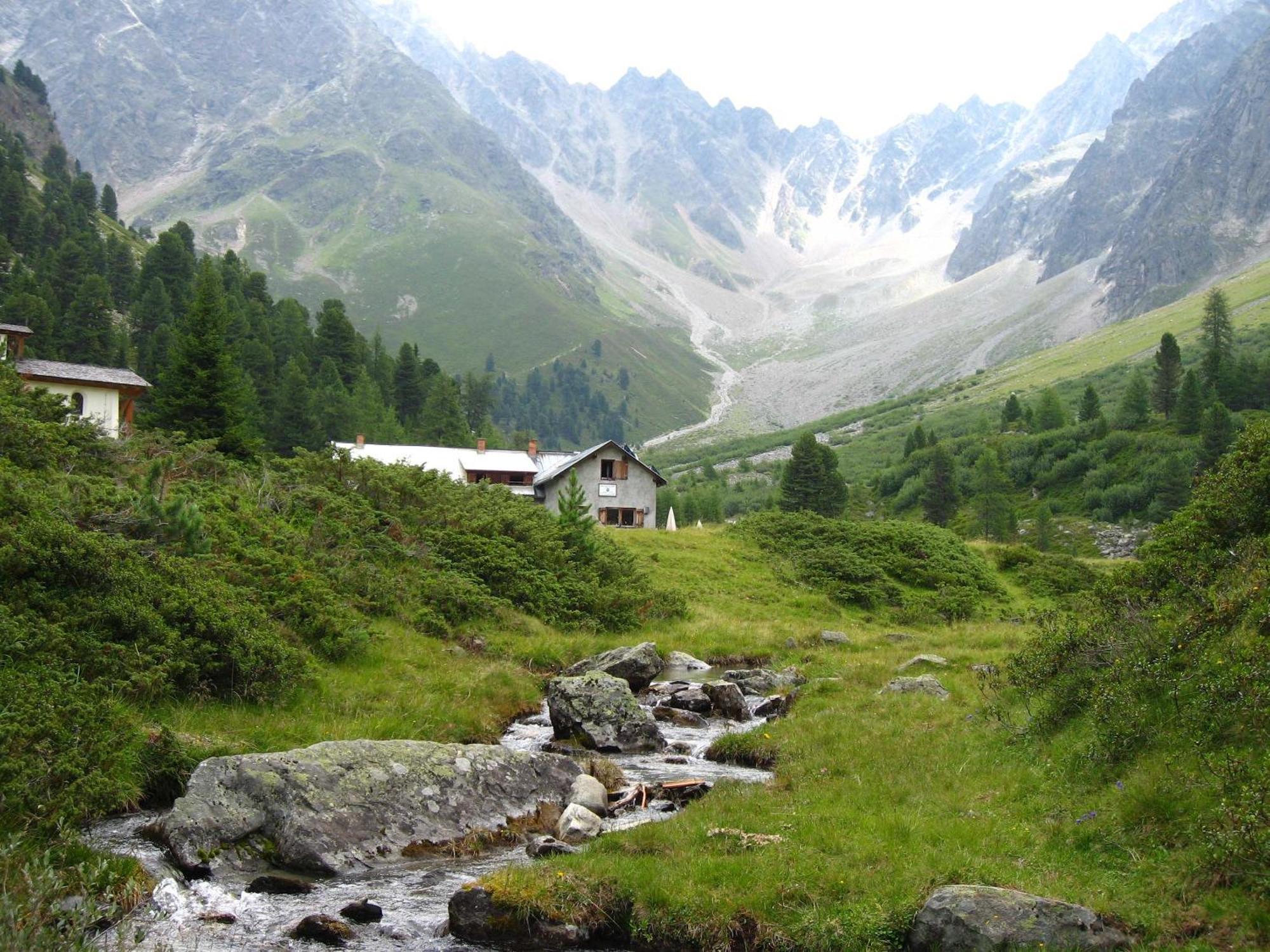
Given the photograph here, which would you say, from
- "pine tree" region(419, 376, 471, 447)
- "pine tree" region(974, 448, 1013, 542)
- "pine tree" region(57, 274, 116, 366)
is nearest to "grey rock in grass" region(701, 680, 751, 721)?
"pine tree" region(974, 448, 1013, 542)

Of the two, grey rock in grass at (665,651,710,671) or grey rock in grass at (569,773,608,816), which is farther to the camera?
grey rock in grass at (665,651,710,671)

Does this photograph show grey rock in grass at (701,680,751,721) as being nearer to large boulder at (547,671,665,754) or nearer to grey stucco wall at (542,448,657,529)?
large boulder at (547,671,665,754)

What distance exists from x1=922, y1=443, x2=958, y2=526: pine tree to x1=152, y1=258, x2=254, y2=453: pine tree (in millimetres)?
78463

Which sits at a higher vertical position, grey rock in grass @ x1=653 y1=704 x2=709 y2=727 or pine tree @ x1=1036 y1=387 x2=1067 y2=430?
pine tree @ x1=1036 y1=387 x2=1067 y2=430

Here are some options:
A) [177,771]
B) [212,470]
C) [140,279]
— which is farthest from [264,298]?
[177,771]

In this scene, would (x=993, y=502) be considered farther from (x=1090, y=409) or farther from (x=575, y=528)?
(x=575, y=528)

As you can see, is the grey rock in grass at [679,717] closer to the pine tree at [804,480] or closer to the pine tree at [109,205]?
the pine tree at [804,480]

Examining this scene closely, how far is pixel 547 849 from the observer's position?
14141mm

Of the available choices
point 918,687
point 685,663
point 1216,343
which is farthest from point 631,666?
point 1216,343

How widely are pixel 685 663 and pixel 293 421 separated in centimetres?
5966

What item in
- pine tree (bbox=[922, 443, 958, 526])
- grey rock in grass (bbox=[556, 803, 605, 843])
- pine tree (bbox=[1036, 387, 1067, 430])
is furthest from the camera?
pine tree (bbox=[1036, 387, 1067, 430])

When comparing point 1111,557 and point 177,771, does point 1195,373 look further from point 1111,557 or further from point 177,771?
point 177,771

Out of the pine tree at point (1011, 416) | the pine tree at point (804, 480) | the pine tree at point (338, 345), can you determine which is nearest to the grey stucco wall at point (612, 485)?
the pine tree at point (804, 480)

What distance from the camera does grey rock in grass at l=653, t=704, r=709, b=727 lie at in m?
25.1
